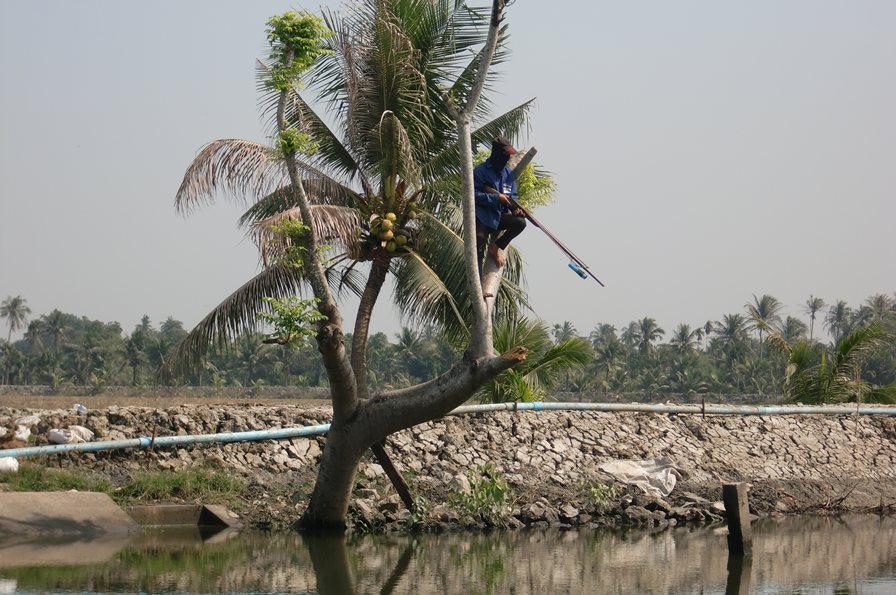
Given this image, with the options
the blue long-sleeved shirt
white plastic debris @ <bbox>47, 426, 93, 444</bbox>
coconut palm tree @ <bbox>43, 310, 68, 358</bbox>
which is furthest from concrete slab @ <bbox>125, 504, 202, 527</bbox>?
coconut palm tree @ <bbox>43, 310, 68, 358</bbox>

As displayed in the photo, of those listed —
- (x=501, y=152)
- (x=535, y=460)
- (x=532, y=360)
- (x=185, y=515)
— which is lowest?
(x=185, y=515)

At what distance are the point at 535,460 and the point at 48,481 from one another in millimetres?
5678

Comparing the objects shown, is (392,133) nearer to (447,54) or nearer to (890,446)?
(447,54)

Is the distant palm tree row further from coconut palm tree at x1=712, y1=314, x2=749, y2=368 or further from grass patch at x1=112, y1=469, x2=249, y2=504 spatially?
grass patch at x1=112, y1=469, x2=249, y2=504

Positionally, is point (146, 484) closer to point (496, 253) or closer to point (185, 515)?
point (185, 515)

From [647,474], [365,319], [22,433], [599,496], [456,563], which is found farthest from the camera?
[647,474]

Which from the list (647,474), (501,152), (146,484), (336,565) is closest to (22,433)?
(146,484)

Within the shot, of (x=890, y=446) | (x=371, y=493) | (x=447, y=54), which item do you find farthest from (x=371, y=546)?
(x=890, y=446)

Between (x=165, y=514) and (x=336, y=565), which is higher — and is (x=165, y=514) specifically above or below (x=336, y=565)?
above

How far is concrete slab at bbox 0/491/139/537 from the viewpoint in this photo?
10719 mm

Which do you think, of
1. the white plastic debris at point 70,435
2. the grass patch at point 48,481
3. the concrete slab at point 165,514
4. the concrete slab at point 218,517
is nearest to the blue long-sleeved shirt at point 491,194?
the concrete slab at point 218,517

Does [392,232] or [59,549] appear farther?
[392,232]

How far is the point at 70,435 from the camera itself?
12461mm

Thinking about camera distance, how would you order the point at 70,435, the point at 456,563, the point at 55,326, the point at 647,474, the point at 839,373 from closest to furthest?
the point at 456,563 → the point at 70,435 → the point at 647,474 → the point at 839,373 → the point at 55,326
